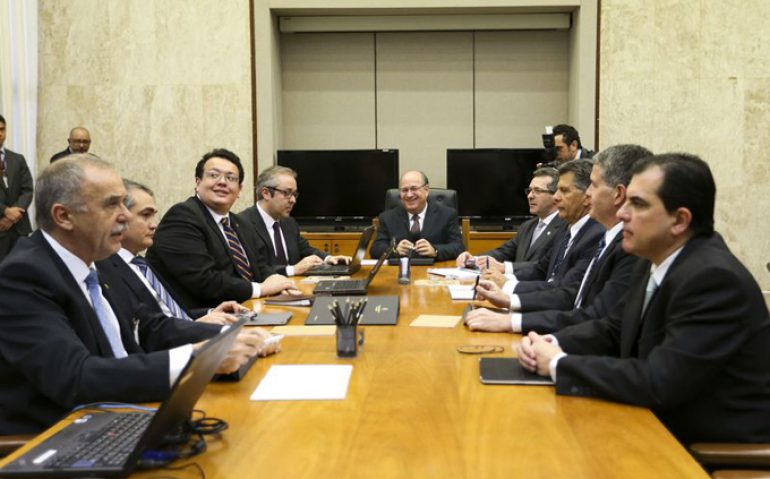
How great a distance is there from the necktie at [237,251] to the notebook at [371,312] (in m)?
0.90

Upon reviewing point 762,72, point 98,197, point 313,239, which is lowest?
point 313,239

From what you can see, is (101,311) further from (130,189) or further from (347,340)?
(130,189)

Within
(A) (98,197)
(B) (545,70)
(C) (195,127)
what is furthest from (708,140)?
(A) (98,197)

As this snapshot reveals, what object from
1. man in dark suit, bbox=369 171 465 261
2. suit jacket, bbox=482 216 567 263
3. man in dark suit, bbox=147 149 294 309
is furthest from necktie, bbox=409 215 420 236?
man in dark suit, bbox=147 149 294 309

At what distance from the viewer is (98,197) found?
2260mm

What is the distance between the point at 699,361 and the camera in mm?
2041

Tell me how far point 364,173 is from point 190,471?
260 inches

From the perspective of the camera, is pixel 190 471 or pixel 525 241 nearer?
pixel 190 471

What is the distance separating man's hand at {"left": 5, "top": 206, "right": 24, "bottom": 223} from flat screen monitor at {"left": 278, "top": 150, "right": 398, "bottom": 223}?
8.29 ft

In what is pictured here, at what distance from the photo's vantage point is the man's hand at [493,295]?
11.2 feet

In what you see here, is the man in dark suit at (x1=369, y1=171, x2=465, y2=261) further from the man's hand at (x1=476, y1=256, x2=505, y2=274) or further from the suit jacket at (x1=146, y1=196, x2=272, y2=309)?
the suit jacket at (x1=146, y1=196, x2=272, y2=309)

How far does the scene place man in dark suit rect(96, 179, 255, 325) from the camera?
3023 mm

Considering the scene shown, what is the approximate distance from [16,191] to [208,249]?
11.5 feet

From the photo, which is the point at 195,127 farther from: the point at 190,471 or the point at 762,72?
the point at 190,471
